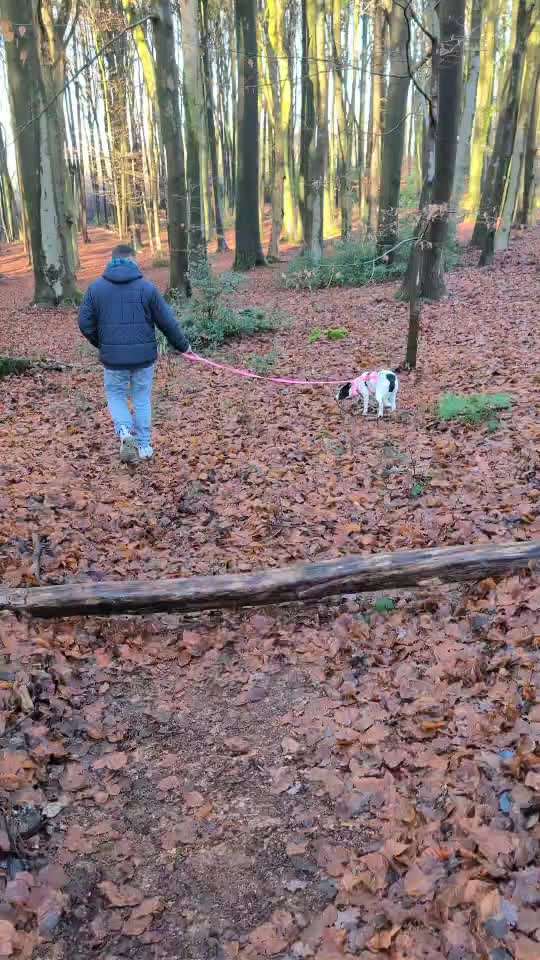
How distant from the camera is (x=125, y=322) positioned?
677cm

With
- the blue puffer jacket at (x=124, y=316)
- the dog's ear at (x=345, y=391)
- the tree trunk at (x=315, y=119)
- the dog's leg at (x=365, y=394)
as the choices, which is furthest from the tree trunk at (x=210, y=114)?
the blue puffer jacket at (x=124, y=316)

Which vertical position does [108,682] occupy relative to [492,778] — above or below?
below

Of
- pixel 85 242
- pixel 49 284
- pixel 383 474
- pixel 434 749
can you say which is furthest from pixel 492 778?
pixel 85 242

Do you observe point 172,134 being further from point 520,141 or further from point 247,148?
point 520,141

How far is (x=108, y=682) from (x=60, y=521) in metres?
2.31

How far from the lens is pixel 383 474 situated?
6816 millimetres

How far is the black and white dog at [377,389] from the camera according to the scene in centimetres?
817

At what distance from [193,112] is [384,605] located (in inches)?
575

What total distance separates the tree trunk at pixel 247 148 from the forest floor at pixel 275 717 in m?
14.2

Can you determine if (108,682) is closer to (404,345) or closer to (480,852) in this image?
(480,852)

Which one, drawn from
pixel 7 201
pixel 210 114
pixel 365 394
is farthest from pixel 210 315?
pixel 7 201

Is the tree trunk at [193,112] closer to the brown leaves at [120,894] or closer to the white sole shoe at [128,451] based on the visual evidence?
the white sole shoe at [128,451]

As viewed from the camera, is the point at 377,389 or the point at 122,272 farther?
the point at 377,389

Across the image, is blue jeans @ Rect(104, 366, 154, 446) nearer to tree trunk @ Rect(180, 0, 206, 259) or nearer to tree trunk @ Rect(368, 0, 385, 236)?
tree trunk @ Rect(180, 0, 206, 259)
